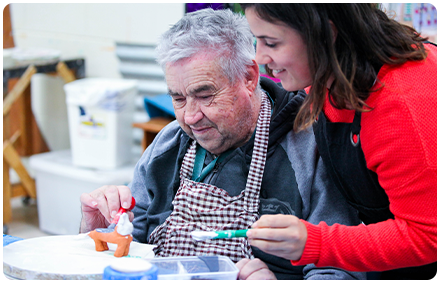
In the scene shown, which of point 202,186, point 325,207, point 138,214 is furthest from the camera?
point 138,214

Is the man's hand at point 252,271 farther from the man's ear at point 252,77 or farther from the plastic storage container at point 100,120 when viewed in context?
the plastic storage container at point 100,120

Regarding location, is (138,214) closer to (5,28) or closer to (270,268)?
(270,268)

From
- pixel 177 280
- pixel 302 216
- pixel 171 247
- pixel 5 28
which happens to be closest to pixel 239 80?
pixel 302 216

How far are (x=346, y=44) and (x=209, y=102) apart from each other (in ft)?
1.72

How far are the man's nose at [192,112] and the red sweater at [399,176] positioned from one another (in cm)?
55

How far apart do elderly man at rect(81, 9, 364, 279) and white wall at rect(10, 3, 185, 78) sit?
215 centimetres

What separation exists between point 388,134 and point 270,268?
60 centimetres

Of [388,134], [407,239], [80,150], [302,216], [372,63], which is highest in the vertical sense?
[372,63]

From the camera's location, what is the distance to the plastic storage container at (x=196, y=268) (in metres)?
1.08

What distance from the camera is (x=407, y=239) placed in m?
1.01

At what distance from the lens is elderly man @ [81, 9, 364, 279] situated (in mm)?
1400

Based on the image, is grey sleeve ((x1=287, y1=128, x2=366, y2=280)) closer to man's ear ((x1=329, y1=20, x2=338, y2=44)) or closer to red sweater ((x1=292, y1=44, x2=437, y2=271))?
red sweater ((x1=292, y1=44, x2=437, y2=271))

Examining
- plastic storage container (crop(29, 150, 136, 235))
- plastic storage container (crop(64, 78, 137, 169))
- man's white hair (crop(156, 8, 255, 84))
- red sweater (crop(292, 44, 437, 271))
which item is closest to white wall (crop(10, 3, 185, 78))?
plastic storage container (crop(64, 78, 137, 169))

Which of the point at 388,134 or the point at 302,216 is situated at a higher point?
the point at 388,134
